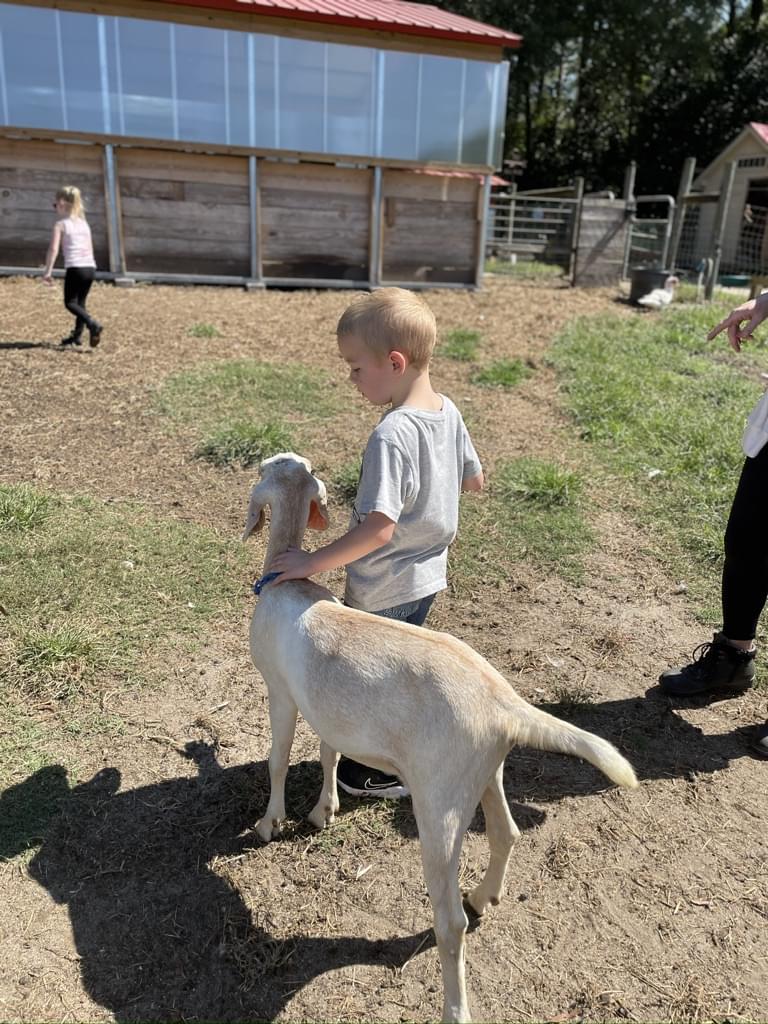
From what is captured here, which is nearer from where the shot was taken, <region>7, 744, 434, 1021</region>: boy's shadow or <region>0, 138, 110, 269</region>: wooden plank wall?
<region>7, 744, 434, 1021</region>: boy's shadow

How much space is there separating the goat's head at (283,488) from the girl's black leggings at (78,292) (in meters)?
6.45

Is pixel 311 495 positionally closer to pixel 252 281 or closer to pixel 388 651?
pixel 388 651

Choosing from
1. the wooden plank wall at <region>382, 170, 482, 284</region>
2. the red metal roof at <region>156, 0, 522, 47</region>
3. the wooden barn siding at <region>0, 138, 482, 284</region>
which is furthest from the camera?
the wooden plank wall at <region>382, 170, 482, 284</region>

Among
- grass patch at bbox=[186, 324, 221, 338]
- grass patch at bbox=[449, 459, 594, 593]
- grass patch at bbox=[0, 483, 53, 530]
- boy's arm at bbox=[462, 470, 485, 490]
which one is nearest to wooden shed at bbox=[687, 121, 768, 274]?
grass patch at bbox=[186, 324, 221, 338]

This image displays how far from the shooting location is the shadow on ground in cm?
222

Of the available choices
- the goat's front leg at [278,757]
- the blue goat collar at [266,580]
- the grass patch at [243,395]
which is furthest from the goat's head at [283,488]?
the grass patch at [243,395]

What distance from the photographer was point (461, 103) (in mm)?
12992

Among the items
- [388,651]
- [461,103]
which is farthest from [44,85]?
[388,651]

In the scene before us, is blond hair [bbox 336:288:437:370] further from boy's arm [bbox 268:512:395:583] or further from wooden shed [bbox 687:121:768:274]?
wooden shed [bbox 687:121:768:274]

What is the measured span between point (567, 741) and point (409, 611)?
3.10ft

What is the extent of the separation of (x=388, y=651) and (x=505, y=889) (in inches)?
39.5

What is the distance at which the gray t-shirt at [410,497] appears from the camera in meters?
2.41

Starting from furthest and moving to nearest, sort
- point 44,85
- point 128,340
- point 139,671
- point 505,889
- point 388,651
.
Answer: point 44,85 → point 128,340 → point 139,671 → point 505,889 → point 388,651

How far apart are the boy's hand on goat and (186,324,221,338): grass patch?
274 inches
